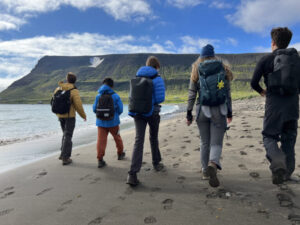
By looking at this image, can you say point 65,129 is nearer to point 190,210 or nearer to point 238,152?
point 190,210

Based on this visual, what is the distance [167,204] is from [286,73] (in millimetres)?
2572

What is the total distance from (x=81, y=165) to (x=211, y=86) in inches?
161

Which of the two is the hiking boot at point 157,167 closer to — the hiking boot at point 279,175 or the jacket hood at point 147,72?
the jacket hood at point 147,72

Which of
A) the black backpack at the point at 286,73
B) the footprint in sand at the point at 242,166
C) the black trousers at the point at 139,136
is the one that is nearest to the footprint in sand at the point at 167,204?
the black trousers at the point at 139,136

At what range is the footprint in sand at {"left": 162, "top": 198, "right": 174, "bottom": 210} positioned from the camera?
9.86 feet

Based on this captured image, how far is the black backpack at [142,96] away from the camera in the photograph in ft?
13.1

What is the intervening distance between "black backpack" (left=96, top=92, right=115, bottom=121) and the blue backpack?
2704 mm

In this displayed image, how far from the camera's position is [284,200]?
2.99 meters

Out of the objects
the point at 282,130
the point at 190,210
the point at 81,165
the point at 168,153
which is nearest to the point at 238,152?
the point at 168,153

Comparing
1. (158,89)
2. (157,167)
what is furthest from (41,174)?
(158,89)

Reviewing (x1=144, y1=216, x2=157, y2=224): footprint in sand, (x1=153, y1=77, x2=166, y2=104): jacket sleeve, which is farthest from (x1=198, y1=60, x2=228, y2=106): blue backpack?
(x1=144, y1=216, x2=157, y2=224): footprint in sand

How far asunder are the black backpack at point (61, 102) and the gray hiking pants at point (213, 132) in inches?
148

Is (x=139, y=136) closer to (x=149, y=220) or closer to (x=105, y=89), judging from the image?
(x=149, y=220)

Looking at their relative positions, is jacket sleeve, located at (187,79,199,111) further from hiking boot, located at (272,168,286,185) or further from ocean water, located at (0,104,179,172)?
ocean water, located at (0,104,179,172)
